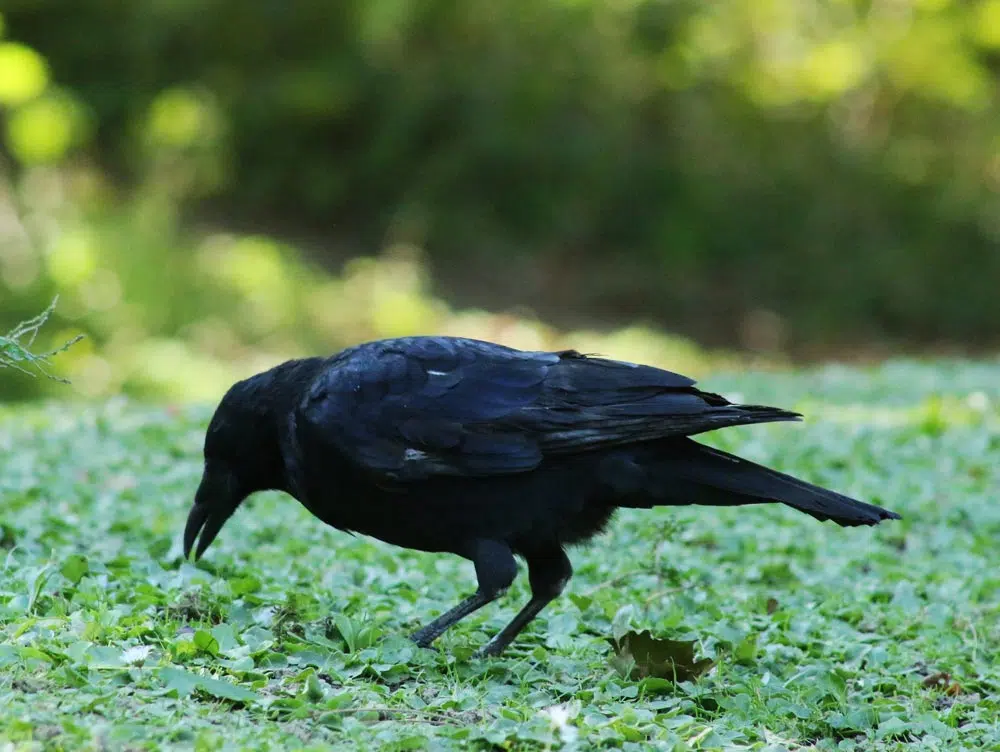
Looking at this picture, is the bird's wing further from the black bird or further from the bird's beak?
the bird's beak

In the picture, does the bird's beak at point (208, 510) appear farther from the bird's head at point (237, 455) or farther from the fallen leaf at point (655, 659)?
the fallen leaf at point (655, 659)

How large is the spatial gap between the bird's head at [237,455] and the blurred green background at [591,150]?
39.1 feet

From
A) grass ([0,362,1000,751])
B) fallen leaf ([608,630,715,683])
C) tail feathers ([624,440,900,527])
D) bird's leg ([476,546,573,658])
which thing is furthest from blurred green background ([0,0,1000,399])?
fallen leaf ([608,630,715,683])

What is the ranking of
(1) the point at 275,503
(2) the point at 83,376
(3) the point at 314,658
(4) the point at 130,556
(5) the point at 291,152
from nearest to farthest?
(3) the point at 314,658, (4) the point at 130,556, (1) the point at 275,503, (2) the point at 83,376, (5) the point at 291,152

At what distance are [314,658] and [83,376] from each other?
889 centimetres

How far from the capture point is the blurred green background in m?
17.8

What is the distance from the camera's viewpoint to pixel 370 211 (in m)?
18.7

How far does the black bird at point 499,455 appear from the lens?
389 cm

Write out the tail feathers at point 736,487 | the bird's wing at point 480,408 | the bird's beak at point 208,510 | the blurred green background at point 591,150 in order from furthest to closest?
the blurred green background at point 591,150 → the bird's beak at point 208,510 → the bird's wing at point 480,408 → the tail feathers at point 736,487

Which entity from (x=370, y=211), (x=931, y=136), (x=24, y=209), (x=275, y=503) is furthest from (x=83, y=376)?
(x=931, y=136)

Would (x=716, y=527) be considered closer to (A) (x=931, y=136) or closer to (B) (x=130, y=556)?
(B) (x=130, y=556)

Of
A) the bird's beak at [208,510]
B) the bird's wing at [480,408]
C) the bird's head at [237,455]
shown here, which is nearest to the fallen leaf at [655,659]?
the bird's wing at [480,408]

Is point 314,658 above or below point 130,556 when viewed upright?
below

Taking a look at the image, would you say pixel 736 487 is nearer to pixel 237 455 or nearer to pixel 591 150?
pixel 237 455
